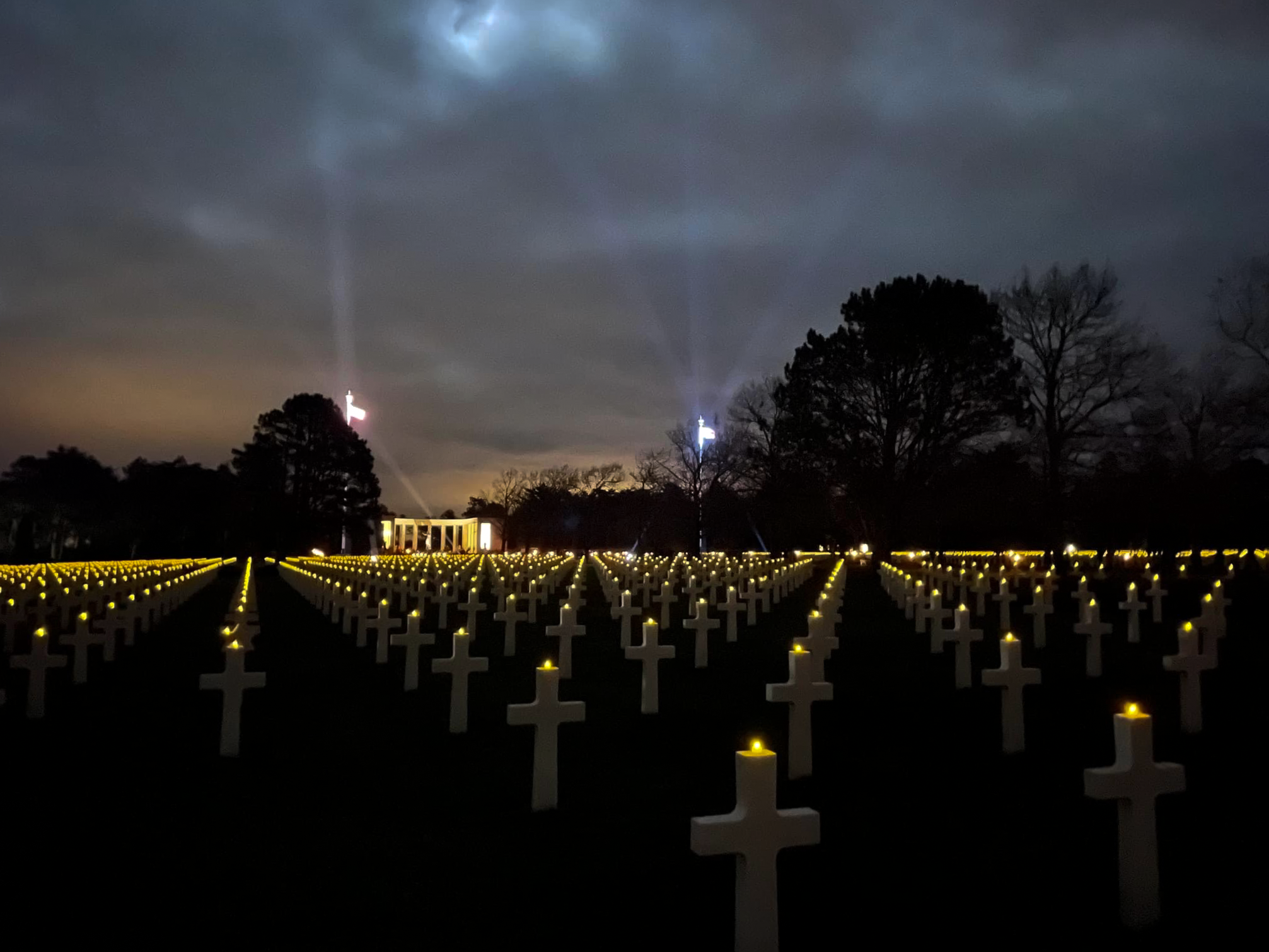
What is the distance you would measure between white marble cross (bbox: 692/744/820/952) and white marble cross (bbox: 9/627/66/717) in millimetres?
7041

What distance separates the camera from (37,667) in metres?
8.14

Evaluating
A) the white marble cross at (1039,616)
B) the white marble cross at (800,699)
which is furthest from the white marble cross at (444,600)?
the white marble cross at (800,699)

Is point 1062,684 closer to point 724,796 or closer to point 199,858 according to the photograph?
point 724,796

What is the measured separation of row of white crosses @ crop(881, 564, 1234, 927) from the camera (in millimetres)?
3672

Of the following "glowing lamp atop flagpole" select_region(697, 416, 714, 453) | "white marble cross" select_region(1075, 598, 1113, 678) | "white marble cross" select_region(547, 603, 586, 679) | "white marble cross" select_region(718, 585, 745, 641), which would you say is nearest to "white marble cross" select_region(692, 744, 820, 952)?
"white marble cross" select_region(547, 603, 586, 679)

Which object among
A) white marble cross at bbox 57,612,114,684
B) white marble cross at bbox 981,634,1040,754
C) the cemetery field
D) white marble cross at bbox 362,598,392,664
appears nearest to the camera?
the cemetery field

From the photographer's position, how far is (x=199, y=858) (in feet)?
14.6

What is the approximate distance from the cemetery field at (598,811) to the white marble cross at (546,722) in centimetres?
13

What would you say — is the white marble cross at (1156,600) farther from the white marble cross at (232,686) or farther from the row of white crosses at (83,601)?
the row of white crosses at (83,601)

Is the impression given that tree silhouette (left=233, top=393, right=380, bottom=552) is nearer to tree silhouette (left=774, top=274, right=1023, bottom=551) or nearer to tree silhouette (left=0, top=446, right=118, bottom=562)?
tree silhouette (left=0, top=446, right=118, bottom=562)

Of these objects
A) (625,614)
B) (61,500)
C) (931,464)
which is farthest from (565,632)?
(61,500)

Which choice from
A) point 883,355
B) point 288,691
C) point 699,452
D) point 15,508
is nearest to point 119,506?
point 15,508

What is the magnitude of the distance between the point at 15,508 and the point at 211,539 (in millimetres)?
10690

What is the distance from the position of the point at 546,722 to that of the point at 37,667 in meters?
5.19
